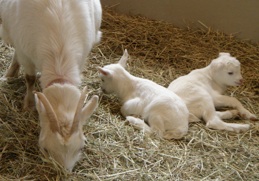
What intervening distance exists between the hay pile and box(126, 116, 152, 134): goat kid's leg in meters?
0.05

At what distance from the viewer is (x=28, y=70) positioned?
3.95 metres

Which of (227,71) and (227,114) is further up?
(227,71)

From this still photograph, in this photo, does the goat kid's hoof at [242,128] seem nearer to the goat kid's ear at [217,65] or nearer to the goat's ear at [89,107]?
the goat kid's ear at [217,65]

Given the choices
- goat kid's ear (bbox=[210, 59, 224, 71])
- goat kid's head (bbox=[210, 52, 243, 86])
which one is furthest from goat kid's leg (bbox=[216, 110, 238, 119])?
goat kid's ear (bbox=[210, 59, 224, 71])

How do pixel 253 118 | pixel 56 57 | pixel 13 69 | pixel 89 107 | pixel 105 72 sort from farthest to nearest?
pixel 13 69, pixel 253 118, pixel 105 72, pixel 56 57, pixel 89 107

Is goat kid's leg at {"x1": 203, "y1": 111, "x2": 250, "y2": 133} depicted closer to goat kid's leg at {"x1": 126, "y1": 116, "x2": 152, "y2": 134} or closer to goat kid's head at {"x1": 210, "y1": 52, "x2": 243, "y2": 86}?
goat kid's head at {"x1": 210, "y1": 52, "x2": 243, "y2": 86}

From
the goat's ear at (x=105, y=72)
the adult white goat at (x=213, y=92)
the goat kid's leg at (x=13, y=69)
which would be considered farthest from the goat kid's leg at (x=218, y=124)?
the goat kid's leg at (x=13, y=69)

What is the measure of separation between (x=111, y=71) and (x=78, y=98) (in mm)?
1334

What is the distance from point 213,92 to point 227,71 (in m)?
0.27

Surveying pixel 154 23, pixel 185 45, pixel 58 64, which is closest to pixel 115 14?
pixel 154 23

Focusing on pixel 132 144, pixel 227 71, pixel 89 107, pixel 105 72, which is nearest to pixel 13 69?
pixel 105 72

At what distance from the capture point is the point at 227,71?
439 centimetres

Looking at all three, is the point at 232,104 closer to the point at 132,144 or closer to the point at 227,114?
the point at 227,114

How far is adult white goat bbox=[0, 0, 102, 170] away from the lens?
9.31 ft
